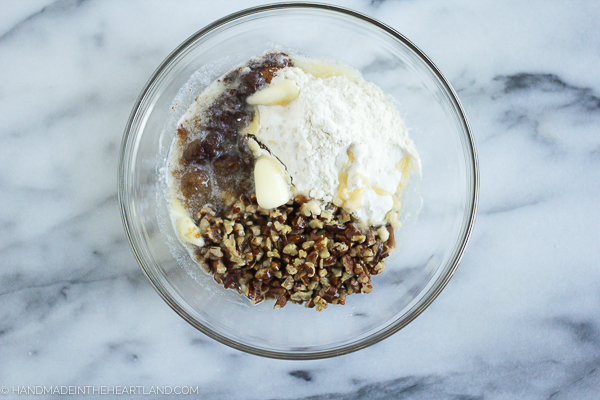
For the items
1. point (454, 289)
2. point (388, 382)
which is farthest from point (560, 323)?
point (388, 382)

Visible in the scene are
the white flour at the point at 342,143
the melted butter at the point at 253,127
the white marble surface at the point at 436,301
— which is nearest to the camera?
the white flour at the point at 342,143

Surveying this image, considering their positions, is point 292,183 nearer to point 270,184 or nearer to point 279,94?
point 270,184

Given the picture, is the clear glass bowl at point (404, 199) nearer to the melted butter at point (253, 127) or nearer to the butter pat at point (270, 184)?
the melted butter at point (253, 127)

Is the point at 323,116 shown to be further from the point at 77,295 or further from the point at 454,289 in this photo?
the point at 77,295

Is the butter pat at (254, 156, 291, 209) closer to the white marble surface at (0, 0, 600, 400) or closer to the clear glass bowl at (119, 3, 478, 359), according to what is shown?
the clear glass bowl at (119, 3, 478, 359)

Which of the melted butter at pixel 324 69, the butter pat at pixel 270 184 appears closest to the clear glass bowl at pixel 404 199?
the melted butter at pixel 324 69

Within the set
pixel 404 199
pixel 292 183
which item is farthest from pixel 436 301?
pixel 292 183

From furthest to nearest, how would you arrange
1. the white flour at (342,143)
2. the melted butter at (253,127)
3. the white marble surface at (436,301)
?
1. the white marble surface at (436,301)
2. the melted butter at (253,127)
3. the white flour at (342,143)
